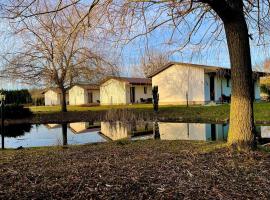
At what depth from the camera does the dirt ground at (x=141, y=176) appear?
4430mm

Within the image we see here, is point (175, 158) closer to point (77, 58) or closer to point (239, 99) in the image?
point (239, 99)

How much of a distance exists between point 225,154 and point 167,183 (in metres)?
1.96

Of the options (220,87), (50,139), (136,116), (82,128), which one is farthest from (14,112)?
(220,87)

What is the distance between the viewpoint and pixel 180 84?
121 ft

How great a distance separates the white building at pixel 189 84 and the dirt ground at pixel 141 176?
28159 millimetres

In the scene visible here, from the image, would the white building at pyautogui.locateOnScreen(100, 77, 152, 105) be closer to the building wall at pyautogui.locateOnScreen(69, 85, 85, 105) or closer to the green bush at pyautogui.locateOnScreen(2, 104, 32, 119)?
the building wall at pyautogui.locateOnScreen(69, 85, 85, 105)

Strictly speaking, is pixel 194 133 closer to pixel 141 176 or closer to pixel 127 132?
pixel 127 132

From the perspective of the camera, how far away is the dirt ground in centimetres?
443

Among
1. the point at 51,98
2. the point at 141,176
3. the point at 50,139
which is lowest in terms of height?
the point at 50,139

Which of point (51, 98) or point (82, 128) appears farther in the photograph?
point (51, 98)

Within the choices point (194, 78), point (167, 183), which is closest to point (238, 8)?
point (167, 183)

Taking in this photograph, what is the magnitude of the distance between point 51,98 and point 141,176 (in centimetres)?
5329

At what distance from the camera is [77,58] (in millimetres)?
29969

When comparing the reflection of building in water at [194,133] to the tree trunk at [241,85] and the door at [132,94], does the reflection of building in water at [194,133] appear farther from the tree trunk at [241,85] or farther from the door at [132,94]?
the door at [132,94]
